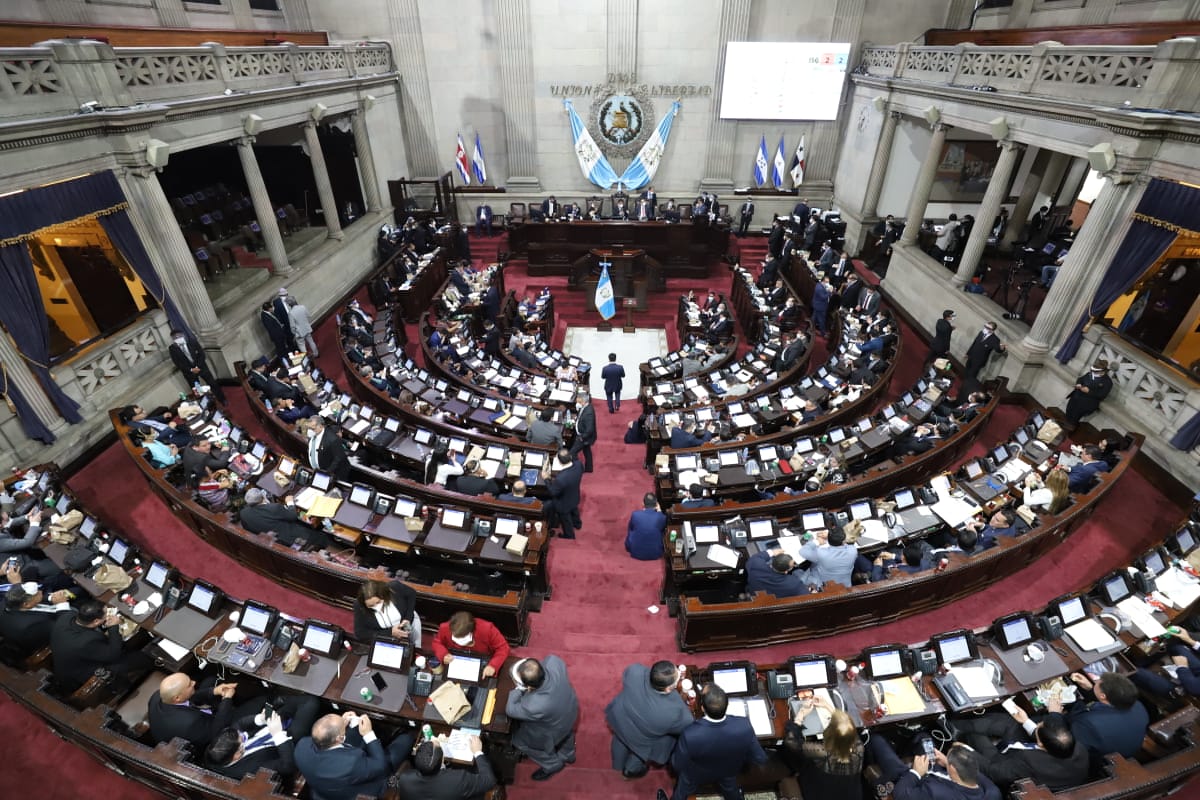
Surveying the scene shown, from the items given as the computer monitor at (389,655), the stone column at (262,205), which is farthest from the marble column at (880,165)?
the computer monitor at (389,655)

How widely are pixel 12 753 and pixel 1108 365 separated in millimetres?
15241

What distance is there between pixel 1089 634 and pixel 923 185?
491 inches

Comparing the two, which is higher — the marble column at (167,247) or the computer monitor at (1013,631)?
the marble column at (167,247)

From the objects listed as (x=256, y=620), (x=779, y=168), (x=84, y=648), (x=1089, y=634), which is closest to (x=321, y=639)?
(x=256, y=620)

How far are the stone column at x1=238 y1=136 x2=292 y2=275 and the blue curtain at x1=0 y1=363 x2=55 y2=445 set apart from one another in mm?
6331

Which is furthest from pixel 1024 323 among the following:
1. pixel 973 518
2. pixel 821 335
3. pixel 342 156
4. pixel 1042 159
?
pixel 342 156

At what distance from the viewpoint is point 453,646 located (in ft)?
18.5

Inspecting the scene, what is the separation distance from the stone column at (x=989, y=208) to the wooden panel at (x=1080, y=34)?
2297 millimetres

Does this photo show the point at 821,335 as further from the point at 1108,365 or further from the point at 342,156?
the point at 342,156

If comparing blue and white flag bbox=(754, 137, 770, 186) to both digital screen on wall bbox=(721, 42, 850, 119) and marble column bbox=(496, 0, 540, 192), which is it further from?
marble column bbox=(496, 0, 540, 192)

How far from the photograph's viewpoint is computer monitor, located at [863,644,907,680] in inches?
213

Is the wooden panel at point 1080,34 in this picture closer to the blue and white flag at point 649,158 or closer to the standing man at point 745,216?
the standing man at point 745,216

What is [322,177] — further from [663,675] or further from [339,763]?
[663,675]

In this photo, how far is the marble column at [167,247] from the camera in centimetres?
970
